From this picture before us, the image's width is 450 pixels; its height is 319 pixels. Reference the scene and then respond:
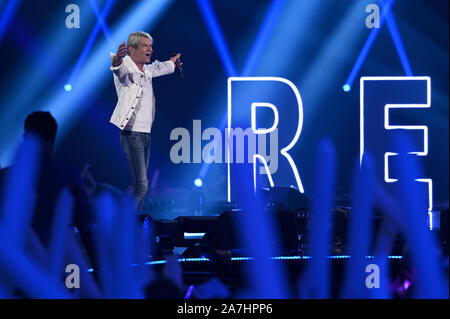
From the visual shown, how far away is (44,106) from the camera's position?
8.81m

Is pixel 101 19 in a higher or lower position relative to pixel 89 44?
higher

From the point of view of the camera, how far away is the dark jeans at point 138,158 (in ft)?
18.3

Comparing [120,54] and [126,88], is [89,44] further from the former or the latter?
[120,54]

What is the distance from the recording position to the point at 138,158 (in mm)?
5695

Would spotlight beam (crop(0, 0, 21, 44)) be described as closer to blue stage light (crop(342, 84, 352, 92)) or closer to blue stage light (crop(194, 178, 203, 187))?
blue stage light (crop(194, 178, 203, 187))

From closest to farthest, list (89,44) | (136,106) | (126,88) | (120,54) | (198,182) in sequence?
(120,54) < (136,106) < (126,88) < (89,44) < (198,182)

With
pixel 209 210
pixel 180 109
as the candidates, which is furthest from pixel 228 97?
pixel 209 210

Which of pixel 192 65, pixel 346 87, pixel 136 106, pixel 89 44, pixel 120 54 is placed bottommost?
pixel 136 106

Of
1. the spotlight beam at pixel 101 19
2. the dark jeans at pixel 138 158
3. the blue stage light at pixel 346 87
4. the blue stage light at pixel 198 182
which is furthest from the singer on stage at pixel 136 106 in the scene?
the blue stage light at pixel 346 87

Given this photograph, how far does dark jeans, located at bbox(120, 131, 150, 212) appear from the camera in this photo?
5578mm

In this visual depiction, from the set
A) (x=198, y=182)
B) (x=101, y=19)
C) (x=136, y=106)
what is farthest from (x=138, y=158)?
(x=101, y=19)

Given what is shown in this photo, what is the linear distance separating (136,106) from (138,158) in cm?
47
